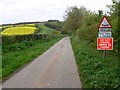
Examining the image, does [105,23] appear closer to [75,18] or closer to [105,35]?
[105,35]

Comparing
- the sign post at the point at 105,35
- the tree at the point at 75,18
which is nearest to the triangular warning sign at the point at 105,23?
the sign post at the point at 105,35

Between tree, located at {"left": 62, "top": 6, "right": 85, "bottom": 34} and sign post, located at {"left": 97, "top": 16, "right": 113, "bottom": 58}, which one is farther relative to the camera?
tree, located at {"left": 62, "top": 6, "right": 85, "bottom": 34}

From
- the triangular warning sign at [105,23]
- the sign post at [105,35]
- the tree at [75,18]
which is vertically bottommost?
the sign post at [105,35]

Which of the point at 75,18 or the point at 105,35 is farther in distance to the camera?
the point at 75,18

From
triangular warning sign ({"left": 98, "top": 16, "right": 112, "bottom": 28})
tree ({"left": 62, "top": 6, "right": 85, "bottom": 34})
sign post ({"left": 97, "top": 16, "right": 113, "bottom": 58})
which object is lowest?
sign post ({"left": 97, "top": 16, "right": 113, "bottom": 58})

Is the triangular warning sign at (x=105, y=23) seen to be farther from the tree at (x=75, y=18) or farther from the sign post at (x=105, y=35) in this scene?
the tree at (x=75, y=18)

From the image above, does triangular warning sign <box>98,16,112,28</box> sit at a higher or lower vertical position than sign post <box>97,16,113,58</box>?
higher

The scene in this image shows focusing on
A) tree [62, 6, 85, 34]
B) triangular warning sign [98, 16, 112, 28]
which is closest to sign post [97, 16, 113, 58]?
triangular warning sign [98, 16, 112, 28]

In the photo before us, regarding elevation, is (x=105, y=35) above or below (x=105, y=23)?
below

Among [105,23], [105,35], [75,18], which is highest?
[75,18]

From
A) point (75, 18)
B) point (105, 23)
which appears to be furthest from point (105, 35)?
point (75, 18)

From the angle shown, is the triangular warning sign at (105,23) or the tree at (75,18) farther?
the tree at (75,18)

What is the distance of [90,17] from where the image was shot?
2950 cm

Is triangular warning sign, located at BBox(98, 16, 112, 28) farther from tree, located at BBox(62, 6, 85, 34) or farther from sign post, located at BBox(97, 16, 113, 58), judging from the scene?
tree, located at BBox(62, 6, 85, 34)
